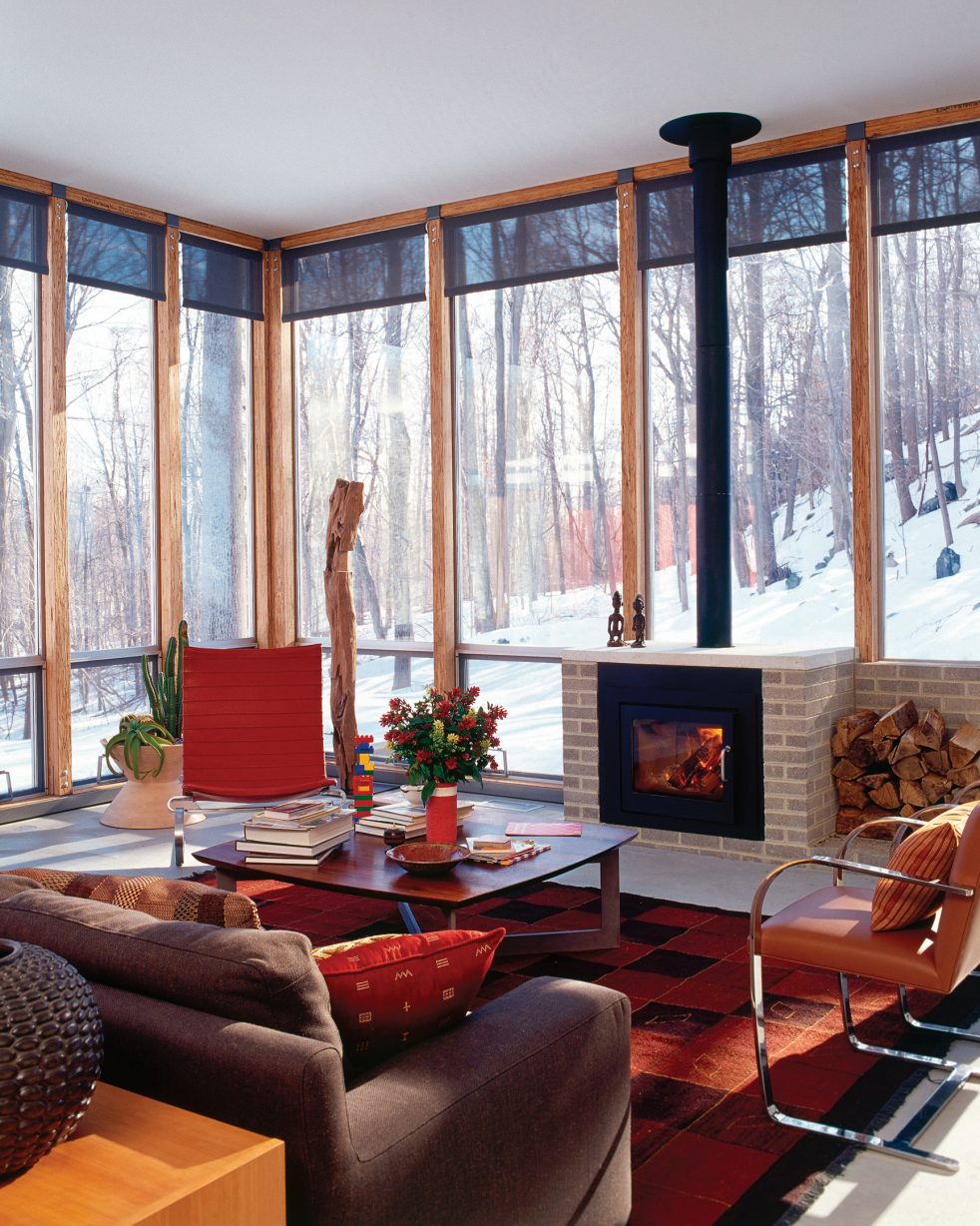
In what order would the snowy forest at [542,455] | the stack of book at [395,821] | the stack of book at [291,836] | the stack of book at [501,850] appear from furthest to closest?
the snowy forest at [542,455], the stack of book at [395,821], the stack of book at [291,836], the stack of book at [501,850]

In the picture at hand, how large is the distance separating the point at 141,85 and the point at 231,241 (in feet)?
7.90

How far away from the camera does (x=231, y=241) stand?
25.6 ft

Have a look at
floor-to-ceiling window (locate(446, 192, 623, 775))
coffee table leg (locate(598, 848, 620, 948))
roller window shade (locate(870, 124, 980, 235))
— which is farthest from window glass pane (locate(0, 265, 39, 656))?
roller window shade (locate(870, 124, 980, 235))

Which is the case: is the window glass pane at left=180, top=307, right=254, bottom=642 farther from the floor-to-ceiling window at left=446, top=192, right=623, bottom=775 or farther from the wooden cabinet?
the wooden cabinet

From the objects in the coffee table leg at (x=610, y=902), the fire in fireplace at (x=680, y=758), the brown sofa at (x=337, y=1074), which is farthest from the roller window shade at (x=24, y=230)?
the brown sofa at (x=337, y=1074)

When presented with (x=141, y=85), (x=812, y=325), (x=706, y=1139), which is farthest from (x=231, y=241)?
(x=706, y=1139)

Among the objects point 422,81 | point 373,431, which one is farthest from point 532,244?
point 422,81

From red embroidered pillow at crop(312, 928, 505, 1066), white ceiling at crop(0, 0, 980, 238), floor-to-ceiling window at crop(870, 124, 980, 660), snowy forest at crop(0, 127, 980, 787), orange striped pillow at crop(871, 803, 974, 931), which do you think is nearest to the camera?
red embroidered pillow at crop(312, 928, 505, 1066)

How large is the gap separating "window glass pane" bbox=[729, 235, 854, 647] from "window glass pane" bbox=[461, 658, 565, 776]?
121 centimetres

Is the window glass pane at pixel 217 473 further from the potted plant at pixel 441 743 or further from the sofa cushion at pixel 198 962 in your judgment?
the sofa cushion at pixel 198 962

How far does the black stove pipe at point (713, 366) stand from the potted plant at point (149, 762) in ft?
9.05

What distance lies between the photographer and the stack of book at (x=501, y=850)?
3.95 meters

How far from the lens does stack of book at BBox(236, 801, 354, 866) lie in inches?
160

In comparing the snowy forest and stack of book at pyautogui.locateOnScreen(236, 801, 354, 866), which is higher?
the snowy forest
